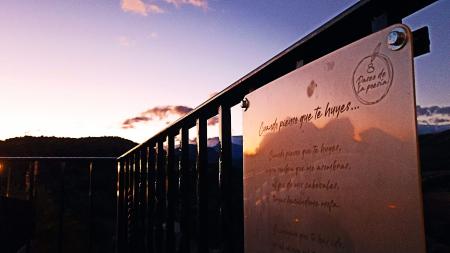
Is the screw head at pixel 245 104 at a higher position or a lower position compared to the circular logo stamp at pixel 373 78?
higher

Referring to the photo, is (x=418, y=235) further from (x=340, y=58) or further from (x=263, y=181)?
(x=263, y=181)

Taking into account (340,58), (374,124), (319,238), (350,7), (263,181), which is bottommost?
(319,238)

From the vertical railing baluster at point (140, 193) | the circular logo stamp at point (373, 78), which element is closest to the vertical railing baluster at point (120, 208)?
the vertical railing baluster at point (140, 193)

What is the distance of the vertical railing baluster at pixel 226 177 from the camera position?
1.40 metres

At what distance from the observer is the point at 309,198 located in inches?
33.8

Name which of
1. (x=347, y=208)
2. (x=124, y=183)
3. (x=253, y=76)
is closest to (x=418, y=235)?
(x=347, y=208)

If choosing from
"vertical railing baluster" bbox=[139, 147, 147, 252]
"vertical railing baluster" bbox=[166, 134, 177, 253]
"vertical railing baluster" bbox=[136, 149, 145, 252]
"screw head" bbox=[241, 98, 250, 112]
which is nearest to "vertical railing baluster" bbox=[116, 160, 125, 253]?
"vertical railing baluster" bbox=[136, 149, 145, 252]

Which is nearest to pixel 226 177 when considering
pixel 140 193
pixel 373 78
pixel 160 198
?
pixel 373 78

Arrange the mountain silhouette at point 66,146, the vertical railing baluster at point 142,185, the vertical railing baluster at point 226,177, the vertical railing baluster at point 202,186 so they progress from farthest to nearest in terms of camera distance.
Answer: the mountain silhouette at point 66,146, the vertical railing baluster at point 142,185, the vertical railing baluster at point 202,186, the vertical railing baluster at point 226,177

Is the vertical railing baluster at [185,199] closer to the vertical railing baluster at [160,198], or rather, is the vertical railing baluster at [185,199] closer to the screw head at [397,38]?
the vertical railing baluster at [160,198]

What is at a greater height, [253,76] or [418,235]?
[253,76]

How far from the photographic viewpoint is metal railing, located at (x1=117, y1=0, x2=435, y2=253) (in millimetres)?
824

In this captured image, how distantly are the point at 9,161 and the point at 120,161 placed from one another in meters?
1.10

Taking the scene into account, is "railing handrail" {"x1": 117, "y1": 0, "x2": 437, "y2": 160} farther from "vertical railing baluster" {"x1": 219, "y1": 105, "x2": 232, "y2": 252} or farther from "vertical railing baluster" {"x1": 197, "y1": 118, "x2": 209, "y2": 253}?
"vertical railing baluster" {"x1": 197, "y1": 118, "x2": 209, "y2": 253}
